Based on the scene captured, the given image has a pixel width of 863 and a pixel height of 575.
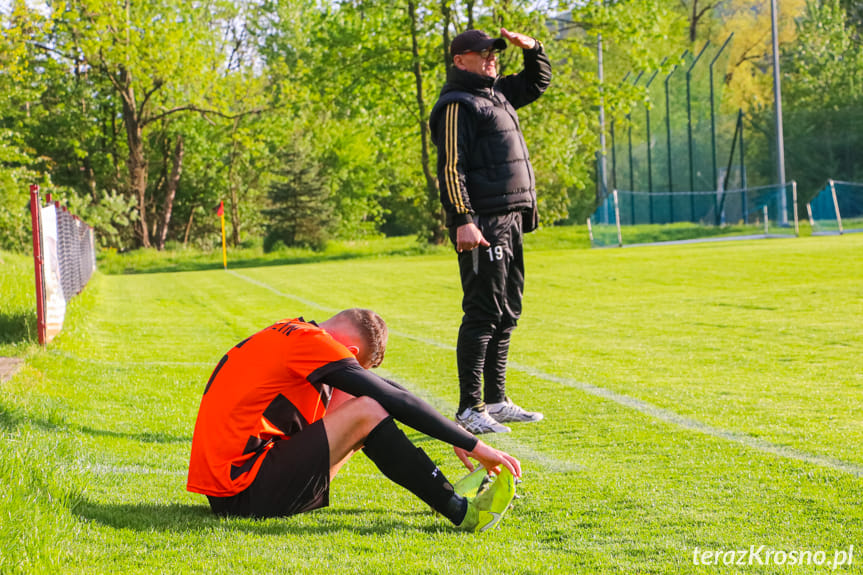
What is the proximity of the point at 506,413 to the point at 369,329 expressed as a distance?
223cm

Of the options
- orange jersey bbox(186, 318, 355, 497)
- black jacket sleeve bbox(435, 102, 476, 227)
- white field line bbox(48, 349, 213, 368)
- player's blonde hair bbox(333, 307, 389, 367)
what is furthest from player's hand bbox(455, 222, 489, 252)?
white field line bbox(48, 349, 213, 368)

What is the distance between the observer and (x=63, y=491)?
3.93 metres

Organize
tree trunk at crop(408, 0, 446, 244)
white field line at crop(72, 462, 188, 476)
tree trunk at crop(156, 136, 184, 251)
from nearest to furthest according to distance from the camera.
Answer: white field line at crop(72, 462, 188, 476)
tree trunk at crop(408, 0, 446, 244)
tree trunk at crop(156, 136, 184, 251)

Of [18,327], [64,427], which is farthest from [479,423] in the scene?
[18,327]

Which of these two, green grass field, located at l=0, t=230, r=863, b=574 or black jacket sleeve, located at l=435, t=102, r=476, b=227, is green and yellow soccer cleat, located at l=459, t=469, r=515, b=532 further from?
black jacket sleeve, located at l=435, t=102, r=476, b=227

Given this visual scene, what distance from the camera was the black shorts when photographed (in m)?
3.73

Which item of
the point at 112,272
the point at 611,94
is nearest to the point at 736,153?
the point at 611,94

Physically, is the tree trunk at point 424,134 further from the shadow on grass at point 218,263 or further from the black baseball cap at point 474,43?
the black baseball cap at point 474,43

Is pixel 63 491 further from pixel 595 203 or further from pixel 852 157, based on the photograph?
pixel 595 203

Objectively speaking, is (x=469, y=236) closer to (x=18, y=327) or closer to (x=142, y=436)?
(x=142, y=436)

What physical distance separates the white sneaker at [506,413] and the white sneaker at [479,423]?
0.21m

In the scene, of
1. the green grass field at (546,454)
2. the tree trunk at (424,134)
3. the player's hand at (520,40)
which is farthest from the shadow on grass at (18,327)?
the tree trunk at (424,134)

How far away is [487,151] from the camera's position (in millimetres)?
5547

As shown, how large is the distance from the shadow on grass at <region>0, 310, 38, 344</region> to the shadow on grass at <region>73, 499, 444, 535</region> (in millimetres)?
5761
